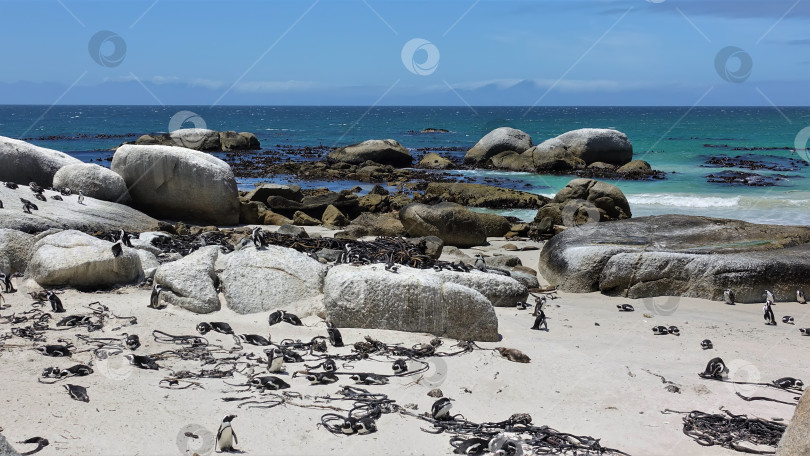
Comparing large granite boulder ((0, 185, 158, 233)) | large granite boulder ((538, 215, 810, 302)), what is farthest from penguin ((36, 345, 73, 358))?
large granite boulder ((538, 215, 810, 302))

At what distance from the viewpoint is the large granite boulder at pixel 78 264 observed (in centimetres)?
800

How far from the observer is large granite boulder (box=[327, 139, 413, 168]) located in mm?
33312

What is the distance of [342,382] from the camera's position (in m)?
5.94

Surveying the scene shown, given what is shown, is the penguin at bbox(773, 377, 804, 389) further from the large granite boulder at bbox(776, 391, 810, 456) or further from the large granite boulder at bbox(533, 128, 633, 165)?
the large granite boulder at bbox(533, 128, 633, 165)

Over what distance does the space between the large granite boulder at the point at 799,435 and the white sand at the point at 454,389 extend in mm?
861

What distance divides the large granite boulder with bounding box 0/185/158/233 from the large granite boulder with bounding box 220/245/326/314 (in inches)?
170

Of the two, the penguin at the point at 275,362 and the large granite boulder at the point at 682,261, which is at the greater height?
the large granite boulder at the point at 682,261

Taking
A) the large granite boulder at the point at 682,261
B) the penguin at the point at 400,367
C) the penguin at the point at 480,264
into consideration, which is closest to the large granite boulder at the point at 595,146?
the large granite boulder at the point at 682,261

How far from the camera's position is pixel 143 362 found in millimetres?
6000

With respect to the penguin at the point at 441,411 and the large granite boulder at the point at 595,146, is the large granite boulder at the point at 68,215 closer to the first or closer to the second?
the penguin at the point at 441,411

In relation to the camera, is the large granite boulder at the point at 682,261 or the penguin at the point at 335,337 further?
the large granite boulder at the point at 682,261

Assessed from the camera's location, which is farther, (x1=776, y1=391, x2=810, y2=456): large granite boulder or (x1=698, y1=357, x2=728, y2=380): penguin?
(x1=698, y1=357, x2=728, y2=380): penguin

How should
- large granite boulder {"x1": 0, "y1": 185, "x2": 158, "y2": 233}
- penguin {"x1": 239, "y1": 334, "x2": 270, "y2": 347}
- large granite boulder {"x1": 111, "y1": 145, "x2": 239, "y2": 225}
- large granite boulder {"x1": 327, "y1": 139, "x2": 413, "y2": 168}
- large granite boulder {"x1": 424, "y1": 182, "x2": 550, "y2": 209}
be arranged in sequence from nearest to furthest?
penguin {"x1": 239, "y1": 334, "x2": 270, "y2": 347}, large granite boulder {"x1": 0, "y1": 185, "x2": 158, "y2": 233}, large granite boulder {"x1": 111, "y1": 145, "x2": 239, "y2": 225}, large granite boulder {"x1": 424, "y1": 182, "x2": 550, "y2": 209}, large granite boulder {"x1": 327, "y1": 139, "x2": 413, "y2": 168}

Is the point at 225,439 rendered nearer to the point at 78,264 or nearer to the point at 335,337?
the point at 335,337
